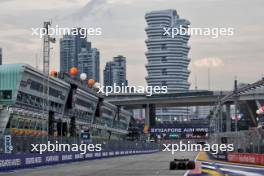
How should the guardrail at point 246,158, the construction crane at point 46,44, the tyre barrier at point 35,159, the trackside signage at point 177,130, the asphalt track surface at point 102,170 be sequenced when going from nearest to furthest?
1. the asphalt track surface at point 102,170
2. the tyre barrier at point 35,159
3. the guardrail at point 246,158
4. the construction crane at point 46,44
5. the trackside signage at point 177,130

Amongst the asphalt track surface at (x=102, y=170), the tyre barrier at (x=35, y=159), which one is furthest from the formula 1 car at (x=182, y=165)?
the tyre barrier at (x=35, y=159)

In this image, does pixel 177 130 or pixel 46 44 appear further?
pixel 177 130

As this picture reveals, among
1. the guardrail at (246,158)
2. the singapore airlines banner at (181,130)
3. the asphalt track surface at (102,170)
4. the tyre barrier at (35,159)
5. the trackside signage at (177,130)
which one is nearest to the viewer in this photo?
the asphalt track surface at (102,170)

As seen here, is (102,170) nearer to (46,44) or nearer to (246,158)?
(246,158)

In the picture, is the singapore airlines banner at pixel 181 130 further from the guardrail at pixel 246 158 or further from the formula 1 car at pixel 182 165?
the formula 1 car at pixel 182 165

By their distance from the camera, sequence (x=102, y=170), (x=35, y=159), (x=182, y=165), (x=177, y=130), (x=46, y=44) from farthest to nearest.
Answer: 1. (x=177, y=130)
2. (x=46, y=44)
3. (x=35, y=159)
4. (x=182, y=165)
5. (x=102, y=170)

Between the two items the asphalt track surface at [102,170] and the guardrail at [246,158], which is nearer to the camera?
the asphalt track surface at [102,170]

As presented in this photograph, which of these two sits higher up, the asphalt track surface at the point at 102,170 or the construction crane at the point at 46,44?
the construction crane at the point at 46,44

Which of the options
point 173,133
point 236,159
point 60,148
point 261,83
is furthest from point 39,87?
point 173,133

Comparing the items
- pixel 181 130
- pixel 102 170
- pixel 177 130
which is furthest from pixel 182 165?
pixel 177 130

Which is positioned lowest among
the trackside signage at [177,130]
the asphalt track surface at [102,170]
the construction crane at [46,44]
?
the asphalt track surface at [102,170]

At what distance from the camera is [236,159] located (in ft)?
200

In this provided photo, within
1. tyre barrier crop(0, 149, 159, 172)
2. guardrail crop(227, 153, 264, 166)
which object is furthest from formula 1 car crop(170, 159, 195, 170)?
tyre barrier crop(0, 149, 159, 172)

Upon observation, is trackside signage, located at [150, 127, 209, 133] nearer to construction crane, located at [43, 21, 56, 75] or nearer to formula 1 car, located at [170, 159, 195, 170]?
construction crane, located at [43, 21, 56, 75]
